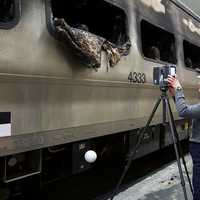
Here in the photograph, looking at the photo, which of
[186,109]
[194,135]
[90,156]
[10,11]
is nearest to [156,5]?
[90,156]

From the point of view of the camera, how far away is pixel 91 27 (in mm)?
5590

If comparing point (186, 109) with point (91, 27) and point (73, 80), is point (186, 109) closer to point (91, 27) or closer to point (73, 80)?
point (73, 80)

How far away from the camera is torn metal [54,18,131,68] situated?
164 inches

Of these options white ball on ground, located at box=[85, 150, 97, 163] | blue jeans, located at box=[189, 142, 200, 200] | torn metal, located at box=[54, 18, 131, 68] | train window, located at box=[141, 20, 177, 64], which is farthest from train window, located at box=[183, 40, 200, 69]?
blue jeans, located at box=[189, 142, 200, 200]

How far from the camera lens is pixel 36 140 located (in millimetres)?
3939

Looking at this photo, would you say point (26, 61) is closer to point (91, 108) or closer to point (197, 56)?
point (91, 108)

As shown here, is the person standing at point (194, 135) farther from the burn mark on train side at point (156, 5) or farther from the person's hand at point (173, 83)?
the burn mark on train side at point (156, 5)

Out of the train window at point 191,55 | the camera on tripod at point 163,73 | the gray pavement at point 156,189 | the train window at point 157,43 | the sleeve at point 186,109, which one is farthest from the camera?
the train window at point 191,55

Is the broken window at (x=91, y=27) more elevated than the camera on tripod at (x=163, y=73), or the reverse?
the broken window at (x=91, y=27)

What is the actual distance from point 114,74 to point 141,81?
3.24 feet

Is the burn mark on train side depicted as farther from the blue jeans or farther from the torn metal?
the blue jeans

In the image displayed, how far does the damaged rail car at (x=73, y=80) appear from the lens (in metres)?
3.72

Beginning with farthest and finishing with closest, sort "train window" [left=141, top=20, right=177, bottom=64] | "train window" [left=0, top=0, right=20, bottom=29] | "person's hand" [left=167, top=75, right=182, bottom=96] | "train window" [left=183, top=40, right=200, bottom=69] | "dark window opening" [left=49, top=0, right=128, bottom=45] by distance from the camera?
"train window" [left=183, top=40, right=200, bottom=69], "train window" [left=141, top=20, right=177, bottom=64], "dark window opening" [left=49, top=0, right=128, bottom=45], "person's hand" [left=167, top=75, right=182, bottom=96], "train window" [left=0, top=0, right=20, bottom=29]

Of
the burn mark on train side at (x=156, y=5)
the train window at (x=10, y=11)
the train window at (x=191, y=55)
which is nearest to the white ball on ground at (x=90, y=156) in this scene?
the train window at (x=10, y=11)
